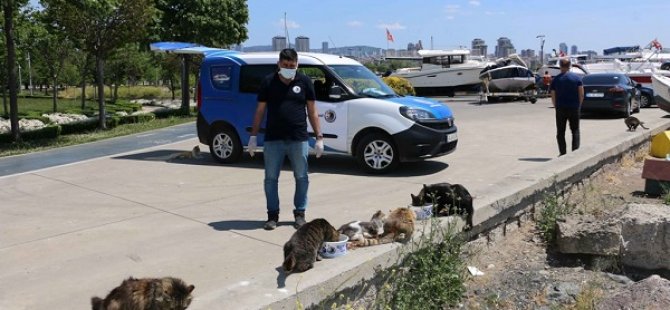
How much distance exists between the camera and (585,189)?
7.58 m

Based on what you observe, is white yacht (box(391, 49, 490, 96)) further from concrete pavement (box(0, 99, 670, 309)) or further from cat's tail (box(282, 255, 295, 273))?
cat's tail (box(282, 255, 295, 273))

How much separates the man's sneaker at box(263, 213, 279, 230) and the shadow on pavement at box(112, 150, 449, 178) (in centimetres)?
337

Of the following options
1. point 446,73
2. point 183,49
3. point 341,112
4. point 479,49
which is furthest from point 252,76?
point 479,49

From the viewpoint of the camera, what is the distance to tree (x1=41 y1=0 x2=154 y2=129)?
20.5 metres

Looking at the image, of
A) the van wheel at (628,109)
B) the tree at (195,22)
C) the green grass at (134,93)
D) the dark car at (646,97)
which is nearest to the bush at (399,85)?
the van wheel at (628,109)

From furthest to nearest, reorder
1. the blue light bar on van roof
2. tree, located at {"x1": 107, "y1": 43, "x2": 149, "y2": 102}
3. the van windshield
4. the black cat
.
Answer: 1. tree, located at {"x1": 107, "y1": 43, "x2": 149, "y2": 102}
2. the blue light bar on van roof
3. the van windshield
4. the black cat

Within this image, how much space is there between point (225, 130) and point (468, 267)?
6.33 m

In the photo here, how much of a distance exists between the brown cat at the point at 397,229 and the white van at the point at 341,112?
454 centimetres

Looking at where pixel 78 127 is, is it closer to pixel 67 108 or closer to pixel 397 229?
pixel 397 229

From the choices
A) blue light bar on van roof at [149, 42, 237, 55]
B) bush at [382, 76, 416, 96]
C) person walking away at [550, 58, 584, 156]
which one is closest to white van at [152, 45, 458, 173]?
blue light bar on van roof at [149, 42, 237, 55]


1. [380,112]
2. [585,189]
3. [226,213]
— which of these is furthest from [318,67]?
[585,189]

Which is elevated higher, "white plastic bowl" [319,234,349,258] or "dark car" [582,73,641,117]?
"dark car" [582,73,641,117]

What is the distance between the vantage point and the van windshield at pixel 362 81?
31.8 feet

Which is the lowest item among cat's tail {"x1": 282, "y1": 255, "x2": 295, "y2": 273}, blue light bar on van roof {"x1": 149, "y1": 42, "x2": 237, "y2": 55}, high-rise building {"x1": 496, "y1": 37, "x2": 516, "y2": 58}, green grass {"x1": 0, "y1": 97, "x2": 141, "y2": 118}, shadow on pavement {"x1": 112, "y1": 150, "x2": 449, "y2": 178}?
shadow on pavement {"x1": 112, "y1": 150, "x2": 449, "y2": 178}
